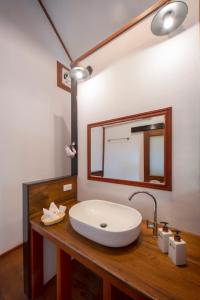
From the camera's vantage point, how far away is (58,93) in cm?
246

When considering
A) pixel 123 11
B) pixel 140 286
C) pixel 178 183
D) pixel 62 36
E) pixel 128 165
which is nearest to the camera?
pixel 140 286

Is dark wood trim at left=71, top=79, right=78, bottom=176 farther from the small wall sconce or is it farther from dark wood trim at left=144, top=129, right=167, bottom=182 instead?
dark wood trim at left=144, top=129, right=167, bottom=182

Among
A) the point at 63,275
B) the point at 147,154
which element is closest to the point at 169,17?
the point at 147,154

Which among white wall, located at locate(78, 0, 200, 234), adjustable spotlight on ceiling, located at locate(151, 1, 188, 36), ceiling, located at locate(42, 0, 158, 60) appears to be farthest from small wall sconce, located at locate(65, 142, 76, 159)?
ceiling, located at locate(42, 0, 158, 60)

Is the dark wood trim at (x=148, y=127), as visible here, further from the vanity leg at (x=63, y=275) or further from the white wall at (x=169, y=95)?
the vanity leg at (x=63, y=275)

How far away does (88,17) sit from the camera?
205 centimetres

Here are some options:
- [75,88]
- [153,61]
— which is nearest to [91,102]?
[75,88]

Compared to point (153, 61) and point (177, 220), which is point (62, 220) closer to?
point (177, 220)

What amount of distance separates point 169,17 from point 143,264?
1540 millimetres

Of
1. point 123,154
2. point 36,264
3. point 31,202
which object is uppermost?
point 123,154

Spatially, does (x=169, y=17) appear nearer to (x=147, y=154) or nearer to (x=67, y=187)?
(x=147, y=154)

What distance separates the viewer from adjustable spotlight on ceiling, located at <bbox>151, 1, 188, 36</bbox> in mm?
963

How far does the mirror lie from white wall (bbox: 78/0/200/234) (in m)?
0.06

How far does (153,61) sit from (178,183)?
984 millimetres
